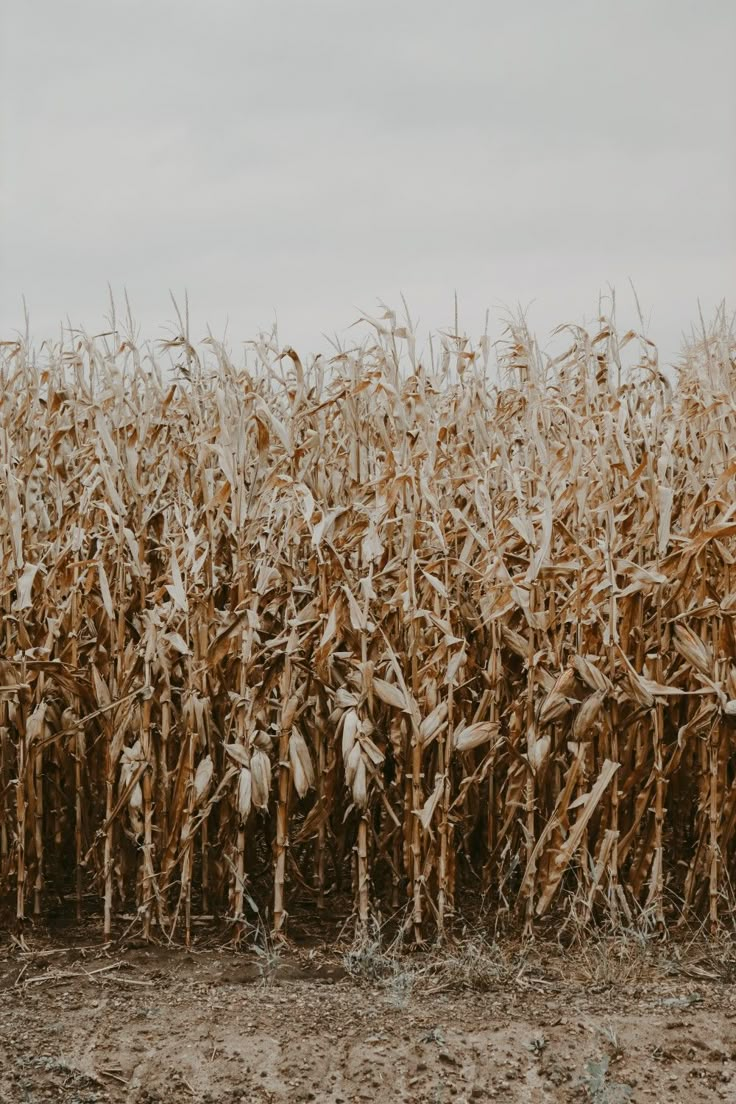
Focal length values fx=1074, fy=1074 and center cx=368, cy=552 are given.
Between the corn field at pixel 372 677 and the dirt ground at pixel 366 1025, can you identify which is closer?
the dirt ground at pixel 366 1025

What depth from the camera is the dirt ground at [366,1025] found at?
308 centimetres

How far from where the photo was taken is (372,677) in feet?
12.4

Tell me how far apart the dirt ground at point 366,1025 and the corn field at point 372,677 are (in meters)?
0.19

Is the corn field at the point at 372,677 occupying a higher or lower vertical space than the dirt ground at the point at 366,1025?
higher

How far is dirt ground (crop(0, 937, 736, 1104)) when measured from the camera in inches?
121

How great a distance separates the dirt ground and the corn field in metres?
0.19

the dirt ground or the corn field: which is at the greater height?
the corn field

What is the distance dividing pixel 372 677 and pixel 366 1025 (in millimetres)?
1119

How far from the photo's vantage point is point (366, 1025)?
3.35m

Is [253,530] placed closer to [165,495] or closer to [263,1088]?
[165,495]

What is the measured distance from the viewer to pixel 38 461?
4.76 m

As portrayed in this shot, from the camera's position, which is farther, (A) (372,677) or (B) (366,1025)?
(A) (372,677)

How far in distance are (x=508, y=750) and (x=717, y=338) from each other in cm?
456

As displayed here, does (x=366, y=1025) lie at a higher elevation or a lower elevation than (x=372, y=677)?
lower
